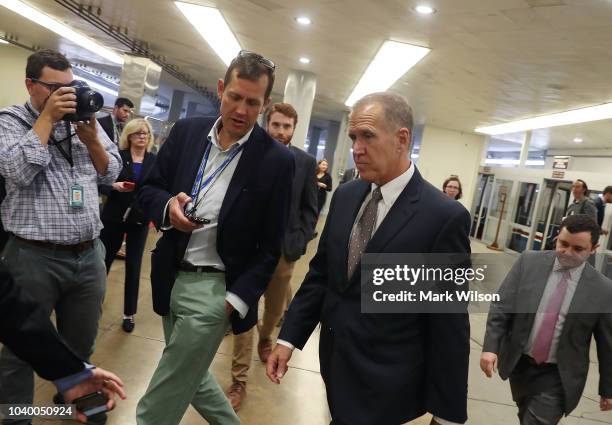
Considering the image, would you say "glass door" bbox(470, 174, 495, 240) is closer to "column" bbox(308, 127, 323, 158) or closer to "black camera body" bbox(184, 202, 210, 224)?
Answer: "column" bbox(308, 127, 323, 158)

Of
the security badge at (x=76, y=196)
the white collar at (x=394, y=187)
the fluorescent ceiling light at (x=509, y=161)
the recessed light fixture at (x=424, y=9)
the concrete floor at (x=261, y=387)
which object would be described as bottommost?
the concrete floor at (x=261, y=387)

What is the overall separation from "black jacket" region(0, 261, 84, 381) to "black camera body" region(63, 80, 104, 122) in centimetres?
119

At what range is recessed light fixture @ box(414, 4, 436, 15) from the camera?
5219 millimetres

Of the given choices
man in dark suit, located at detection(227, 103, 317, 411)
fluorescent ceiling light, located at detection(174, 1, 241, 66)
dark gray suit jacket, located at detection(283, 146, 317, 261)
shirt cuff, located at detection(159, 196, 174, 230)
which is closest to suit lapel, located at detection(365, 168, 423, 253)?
shirt cuff, located at detection(159, 196, 174, 230)

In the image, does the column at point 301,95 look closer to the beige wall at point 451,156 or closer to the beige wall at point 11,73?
the beige wall at point 451,156

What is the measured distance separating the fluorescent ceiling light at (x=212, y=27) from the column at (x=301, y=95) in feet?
5.07

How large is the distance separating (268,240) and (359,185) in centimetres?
46

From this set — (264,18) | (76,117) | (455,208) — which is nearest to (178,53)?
(264,18)

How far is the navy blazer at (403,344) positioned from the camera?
1543mm

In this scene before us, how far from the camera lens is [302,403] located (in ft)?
10.7

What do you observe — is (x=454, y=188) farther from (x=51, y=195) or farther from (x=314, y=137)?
(x=314, y=137)

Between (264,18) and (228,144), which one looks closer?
(228,144)

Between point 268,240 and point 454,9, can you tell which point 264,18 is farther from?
point 268,240

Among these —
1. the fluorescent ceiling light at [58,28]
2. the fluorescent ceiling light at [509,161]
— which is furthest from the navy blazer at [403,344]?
the fluorescent ceiling light at [509,161]
